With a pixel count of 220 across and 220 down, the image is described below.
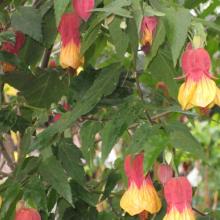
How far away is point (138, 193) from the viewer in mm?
875

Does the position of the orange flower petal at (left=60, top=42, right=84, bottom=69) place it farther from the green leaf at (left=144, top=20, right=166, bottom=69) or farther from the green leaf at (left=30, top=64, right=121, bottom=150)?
the green leaf at (left=144, top=20, right=166, bottom=69)

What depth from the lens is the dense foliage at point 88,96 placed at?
2.48ft

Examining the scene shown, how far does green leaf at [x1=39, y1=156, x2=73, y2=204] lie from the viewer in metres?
0.83

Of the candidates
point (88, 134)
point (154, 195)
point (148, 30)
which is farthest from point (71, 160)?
point (148, 30)

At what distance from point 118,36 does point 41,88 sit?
9.9 inches

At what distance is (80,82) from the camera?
1062 millimetres

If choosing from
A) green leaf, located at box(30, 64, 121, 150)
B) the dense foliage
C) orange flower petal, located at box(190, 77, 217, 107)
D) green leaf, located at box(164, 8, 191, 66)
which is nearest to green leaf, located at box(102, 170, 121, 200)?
the dense foliage

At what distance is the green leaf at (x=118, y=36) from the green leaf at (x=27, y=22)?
5.3 inches

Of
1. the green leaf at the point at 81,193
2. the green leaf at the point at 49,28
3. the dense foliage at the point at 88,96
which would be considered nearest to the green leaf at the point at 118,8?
the dense foliage at the point at 88,96

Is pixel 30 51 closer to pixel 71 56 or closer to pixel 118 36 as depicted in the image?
pixel 71 56

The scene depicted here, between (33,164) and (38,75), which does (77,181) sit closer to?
(33,164)

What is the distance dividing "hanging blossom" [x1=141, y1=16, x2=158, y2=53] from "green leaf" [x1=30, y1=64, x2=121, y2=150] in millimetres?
128

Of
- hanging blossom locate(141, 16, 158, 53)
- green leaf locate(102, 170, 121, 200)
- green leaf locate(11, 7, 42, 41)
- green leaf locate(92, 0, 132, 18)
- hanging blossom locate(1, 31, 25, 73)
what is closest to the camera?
green leaf locate(92, 0, 132, 18)

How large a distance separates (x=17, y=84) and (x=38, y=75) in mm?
45
